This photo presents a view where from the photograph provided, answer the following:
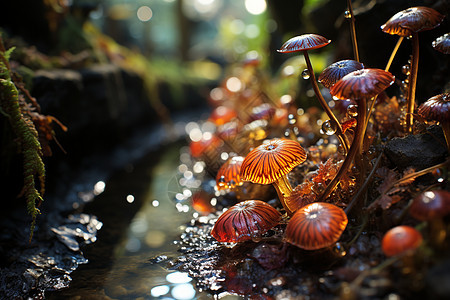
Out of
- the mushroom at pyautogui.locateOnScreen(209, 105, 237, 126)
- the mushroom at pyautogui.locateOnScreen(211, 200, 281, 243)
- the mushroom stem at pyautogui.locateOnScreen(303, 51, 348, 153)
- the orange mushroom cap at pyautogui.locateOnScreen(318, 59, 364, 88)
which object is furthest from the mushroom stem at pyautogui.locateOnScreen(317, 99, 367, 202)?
the mushroom at pyautogui.locateOnScreen(209, 105, 237, 126)

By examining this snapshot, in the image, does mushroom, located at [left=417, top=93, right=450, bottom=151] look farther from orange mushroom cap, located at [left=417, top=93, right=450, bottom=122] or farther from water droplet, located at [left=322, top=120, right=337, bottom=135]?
water droplet, located at [left=322, top=120, right=337, bottom=135]

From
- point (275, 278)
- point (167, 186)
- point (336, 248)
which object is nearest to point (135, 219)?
point (167, 186)

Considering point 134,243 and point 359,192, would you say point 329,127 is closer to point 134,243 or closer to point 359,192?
point 359,192

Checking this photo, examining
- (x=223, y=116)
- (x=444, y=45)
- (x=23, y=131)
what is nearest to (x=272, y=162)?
(x=444, y=45)

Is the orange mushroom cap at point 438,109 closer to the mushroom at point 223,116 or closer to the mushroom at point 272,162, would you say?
the mushroom at point 272,162

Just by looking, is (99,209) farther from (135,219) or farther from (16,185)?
(16,185)

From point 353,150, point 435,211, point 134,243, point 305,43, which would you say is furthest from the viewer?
point 134,243
